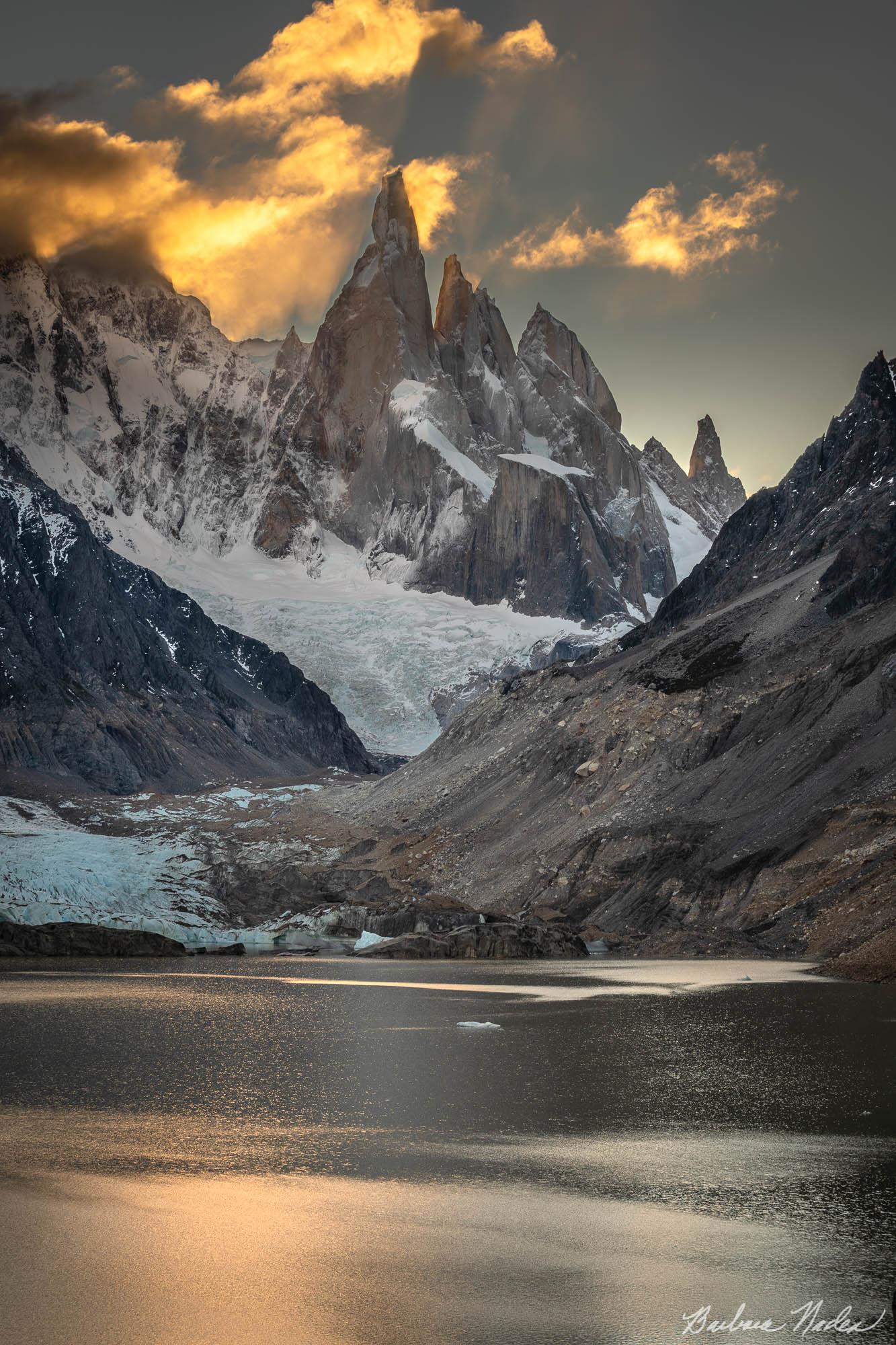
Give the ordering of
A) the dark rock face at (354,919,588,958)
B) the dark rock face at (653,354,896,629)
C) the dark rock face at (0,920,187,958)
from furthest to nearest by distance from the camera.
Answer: the dark rock face at (653,354,896,629), the dark rock face at (0,920,187,958), the dark rock face at (354,919,588,958)

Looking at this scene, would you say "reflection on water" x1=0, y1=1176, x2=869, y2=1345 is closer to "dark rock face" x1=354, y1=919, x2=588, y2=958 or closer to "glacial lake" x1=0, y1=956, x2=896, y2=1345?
"glacial lake" x1=0, y1=956, x2=896, y2=1345

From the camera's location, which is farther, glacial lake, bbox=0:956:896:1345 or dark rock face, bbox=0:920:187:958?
dark rock face, bbox=0:920:187:958

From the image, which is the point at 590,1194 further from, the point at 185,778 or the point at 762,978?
the point at 185,778

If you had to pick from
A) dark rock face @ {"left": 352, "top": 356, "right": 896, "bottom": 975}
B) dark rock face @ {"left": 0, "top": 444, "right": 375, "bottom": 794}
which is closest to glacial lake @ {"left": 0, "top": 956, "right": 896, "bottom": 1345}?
dark rock face @ {"left": 352, "top": 356, "right": 896, "bottom": 975}

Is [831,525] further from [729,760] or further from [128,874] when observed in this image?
[128,874]

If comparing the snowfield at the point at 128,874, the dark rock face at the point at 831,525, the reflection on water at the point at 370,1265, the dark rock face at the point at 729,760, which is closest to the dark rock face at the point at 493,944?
the dark rock face at the point at 729,760

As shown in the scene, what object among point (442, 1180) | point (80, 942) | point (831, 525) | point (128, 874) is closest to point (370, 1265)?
point (442, 1180)
